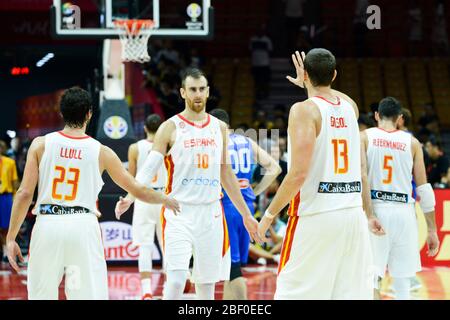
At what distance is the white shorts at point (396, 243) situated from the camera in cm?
855

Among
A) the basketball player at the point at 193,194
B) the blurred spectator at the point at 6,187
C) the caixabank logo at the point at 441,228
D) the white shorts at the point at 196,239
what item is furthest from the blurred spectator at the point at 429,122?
the white shorts at the point at 196,239

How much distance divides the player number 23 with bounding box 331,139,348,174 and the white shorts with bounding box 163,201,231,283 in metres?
1.80

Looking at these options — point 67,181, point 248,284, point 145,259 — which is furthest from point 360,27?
point 67,181

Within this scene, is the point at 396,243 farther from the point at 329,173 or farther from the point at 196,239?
the point at 329,173

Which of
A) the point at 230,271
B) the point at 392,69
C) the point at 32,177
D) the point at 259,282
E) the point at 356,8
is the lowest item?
the point at 259,282

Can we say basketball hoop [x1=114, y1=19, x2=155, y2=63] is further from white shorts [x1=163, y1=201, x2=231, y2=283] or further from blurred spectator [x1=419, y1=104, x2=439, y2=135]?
blurred spectator [x1=419, y1=104, x2=439, y2=135]

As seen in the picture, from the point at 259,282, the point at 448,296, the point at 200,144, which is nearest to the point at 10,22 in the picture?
the point at 259,282

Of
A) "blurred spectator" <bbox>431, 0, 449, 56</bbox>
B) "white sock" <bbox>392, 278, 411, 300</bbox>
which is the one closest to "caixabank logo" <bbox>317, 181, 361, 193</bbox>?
"white sock" <bbox>392, 278, 411, 300</bbox>

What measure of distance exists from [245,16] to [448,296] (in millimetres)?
15872

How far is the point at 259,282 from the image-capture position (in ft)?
42.2

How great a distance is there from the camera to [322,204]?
5.99 meters

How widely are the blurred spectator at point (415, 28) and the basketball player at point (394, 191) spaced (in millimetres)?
16923

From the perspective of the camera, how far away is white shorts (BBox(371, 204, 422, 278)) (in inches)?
336
